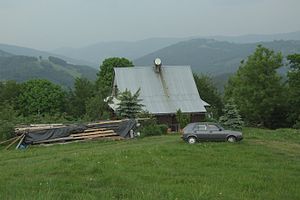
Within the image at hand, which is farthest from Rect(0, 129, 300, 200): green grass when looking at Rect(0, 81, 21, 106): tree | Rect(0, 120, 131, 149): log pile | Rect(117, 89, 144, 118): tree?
Rect(0, 81, 21, 106): tree

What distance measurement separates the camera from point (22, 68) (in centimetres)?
18500

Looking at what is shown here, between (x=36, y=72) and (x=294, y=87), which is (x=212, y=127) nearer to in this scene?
(x=294, y=87)

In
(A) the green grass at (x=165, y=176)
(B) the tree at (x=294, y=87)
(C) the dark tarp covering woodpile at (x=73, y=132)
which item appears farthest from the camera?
(B) the tree at (x=294, y=87)

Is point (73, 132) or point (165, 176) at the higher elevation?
point (165, 176)

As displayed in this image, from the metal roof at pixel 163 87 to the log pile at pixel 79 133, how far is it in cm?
1278

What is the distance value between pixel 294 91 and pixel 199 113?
1657 centimetres

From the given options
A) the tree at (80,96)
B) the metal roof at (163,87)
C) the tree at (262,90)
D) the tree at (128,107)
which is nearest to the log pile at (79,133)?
the tree at (128,107)

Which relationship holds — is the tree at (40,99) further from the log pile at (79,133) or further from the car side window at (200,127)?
the car side window at (200,127)

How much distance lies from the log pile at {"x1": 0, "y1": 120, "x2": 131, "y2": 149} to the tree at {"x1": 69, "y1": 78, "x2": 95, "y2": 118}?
118 ft

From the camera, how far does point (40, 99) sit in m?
68.3

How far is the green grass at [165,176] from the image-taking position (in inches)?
420

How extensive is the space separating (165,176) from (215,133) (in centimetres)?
1224

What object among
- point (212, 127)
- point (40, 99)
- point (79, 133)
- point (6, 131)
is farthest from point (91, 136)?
point (40, 99)

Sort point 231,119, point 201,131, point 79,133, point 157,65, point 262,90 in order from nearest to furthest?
point 201,131 → point 79,133 → point 231,119 → point 157,65 → point 262,90
